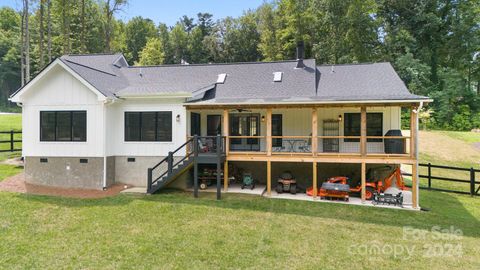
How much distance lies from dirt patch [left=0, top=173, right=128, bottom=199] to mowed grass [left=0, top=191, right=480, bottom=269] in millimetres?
597

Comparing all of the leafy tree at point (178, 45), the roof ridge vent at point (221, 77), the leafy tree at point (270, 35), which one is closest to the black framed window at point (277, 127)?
the roof ridge vent at point (221, 77)

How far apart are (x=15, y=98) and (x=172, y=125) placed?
21.1ft

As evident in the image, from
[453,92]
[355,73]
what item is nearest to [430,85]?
[453,92]

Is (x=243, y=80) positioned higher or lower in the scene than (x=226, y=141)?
higher

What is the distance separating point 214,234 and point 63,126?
8.46 m

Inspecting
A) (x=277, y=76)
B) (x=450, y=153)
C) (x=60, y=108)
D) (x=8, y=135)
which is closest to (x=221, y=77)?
(x=277, y=76)

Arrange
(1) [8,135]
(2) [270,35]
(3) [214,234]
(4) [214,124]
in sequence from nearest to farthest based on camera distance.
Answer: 1. (3) [214,234]
2. (4) [214,124]
3. (1) [8,135]
4. (2) [270,35]

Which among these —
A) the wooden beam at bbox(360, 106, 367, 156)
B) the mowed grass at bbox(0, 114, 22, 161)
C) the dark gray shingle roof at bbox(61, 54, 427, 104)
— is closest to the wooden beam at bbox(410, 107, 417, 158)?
the dark gray shingle roof at bbox(61, 54, 427, 104)

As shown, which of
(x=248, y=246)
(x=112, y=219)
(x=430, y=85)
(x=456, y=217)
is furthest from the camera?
(x=430, y=85)

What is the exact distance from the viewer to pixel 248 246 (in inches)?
281

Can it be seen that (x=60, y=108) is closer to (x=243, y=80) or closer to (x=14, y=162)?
(x=14, y=162)

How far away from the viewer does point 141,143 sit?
12664 millimetres

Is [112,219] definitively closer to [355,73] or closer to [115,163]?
[115,163]

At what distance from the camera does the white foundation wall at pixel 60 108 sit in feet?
39.0
